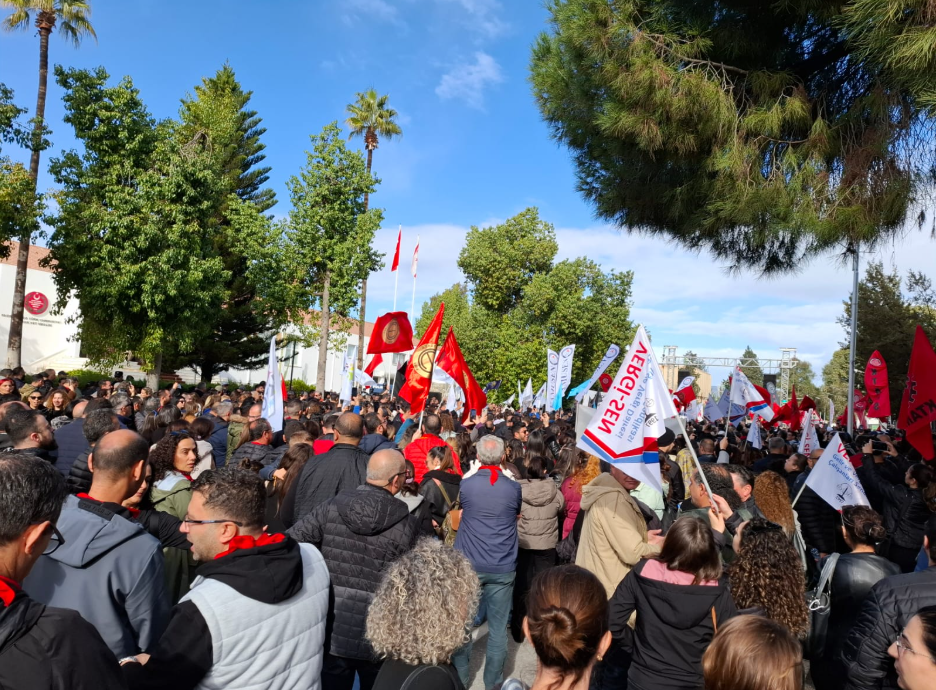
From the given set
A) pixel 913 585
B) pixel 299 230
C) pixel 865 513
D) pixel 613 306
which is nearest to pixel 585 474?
pixel 865 513

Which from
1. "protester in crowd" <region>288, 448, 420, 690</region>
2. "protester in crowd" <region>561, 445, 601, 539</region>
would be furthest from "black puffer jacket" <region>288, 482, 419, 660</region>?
"protester in crowd" <region>561, 445, 601, 539</region>

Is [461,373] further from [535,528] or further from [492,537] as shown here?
[492,537]

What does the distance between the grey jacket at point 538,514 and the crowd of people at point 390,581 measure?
2cm

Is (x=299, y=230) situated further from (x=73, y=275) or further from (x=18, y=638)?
(x=18, y=638)

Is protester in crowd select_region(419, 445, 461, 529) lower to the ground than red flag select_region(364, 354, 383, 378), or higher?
lower

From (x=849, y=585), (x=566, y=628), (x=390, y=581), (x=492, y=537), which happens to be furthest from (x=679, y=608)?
(x=492, y=537)

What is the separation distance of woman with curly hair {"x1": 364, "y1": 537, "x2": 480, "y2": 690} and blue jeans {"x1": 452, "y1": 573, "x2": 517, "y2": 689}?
112 inches

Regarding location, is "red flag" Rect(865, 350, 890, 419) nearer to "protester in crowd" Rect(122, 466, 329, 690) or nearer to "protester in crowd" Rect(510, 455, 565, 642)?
"protester in crowd" Rect(510, 455, 565, 642)

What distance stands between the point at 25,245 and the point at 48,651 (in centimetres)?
2442

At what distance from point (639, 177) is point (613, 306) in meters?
31.1

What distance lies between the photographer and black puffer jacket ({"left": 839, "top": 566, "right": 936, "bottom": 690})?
2.86 m

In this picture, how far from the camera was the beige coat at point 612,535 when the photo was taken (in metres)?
4.22

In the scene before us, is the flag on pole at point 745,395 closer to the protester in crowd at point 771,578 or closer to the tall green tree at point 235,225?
the protester in crowd at point 771,578

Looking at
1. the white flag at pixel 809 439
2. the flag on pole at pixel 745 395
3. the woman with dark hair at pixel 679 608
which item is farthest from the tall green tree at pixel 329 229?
the woman with dark hair at pixel 679 608
